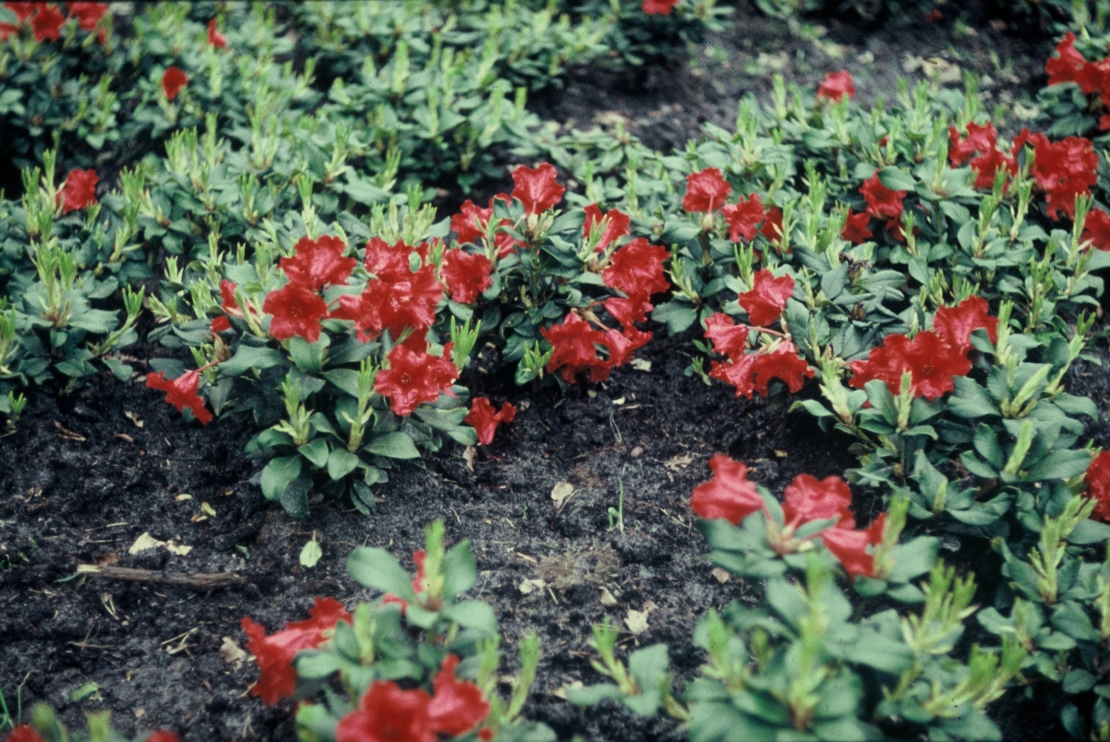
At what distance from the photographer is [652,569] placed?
1974 millimetres

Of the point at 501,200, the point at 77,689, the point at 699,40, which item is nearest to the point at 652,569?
the point at 501,200

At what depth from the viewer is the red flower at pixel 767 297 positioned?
2.10 metres

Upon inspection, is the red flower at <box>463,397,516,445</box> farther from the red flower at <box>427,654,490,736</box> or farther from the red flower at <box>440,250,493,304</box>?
the red flower at <box>427,654,490,736</box>

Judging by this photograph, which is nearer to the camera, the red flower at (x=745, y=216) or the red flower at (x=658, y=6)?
the red flower at (x=745, y=216)

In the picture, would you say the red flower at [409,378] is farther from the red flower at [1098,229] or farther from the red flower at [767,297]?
the red flower at [1098,229]

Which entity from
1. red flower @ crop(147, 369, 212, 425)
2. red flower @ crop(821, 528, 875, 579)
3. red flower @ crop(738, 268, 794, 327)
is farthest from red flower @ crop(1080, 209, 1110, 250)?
red flower @ crop(147, 369, 212, 425)

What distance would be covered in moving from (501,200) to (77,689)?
1.56 meters

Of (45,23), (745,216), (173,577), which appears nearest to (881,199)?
(745,216)

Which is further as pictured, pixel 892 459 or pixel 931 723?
pixel 892 459

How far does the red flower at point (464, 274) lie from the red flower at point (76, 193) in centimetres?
133

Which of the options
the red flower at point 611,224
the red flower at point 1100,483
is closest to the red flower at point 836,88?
the red flower at point 611,224

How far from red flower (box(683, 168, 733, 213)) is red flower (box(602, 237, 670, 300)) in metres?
0.30

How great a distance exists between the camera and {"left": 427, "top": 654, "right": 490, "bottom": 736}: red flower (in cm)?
120

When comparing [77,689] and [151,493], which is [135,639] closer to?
[77,689]
